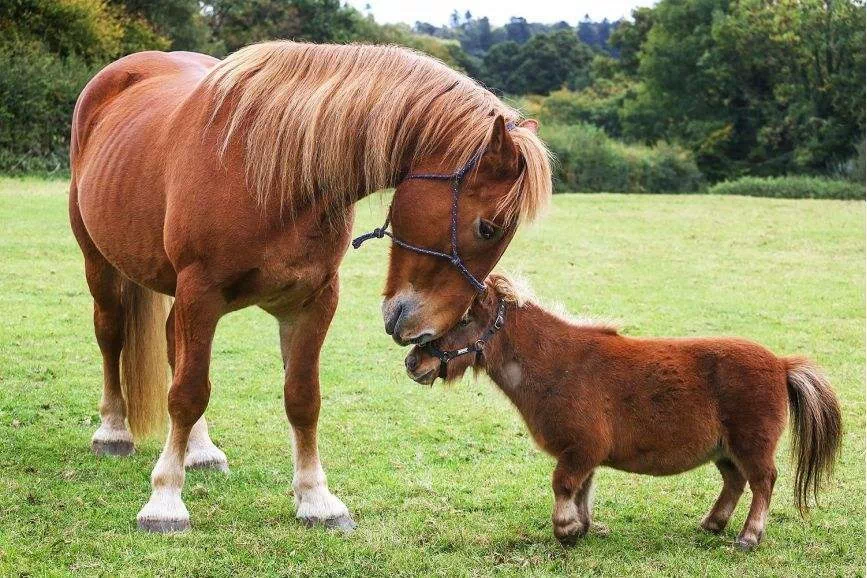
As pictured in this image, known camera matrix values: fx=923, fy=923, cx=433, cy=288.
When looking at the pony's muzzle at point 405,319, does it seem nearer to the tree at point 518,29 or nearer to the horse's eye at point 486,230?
the horse's eye at point 486,230

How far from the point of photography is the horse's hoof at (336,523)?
4.38 meters

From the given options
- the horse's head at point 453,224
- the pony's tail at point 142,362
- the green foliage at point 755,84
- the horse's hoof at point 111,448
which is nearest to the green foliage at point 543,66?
the green foliage at point 755,84

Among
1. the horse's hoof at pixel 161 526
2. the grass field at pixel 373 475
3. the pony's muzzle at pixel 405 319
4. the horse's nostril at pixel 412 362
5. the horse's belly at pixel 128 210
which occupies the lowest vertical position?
the grass field at pixel 373 475

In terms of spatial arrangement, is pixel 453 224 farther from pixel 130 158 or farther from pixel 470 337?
pixel 130 158

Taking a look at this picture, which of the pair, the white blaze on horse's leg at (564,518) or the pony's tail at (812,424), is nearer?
the white blaze on horse's leg at (564,518)

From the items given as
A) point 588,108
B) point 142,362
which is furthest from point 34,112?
point 588,108

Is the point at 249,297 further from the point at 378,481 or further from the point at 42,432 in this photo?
the point at 42,432

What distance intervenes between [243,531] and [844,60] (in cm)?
4171

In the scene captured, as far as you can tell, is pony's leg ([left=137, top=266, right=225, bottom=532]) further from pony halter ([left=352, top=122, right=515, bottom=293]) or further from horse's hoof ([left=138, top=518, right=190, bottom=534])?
pony halter ([left=352, top=122, right=515, bottom=293])

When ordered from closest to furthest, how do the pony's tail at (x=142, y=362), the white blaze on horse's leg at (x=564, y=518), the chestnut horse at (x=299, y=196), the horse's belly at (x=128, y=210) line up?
the chestnut horse at (x=299, y=196) → the white blaze on horse's leg at (x=564, y=518) → the horse's belly at (x=128, y=210) → the pony's tail at (x=142, y=362)

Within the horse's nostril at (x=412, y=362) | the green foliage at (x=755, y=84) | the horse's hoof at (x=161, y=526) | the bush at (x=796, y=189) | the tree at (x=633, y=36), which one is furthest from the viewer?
the tree at (x=633, y=36)

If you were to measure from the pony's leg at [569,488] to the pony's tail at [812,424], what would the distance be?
104cm

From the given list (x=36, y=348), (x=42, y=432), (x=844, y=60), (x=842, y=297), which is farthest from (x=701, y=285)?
(x=844, y=60)

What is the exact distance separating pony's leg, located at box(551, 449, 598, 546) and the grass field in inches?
3.5
